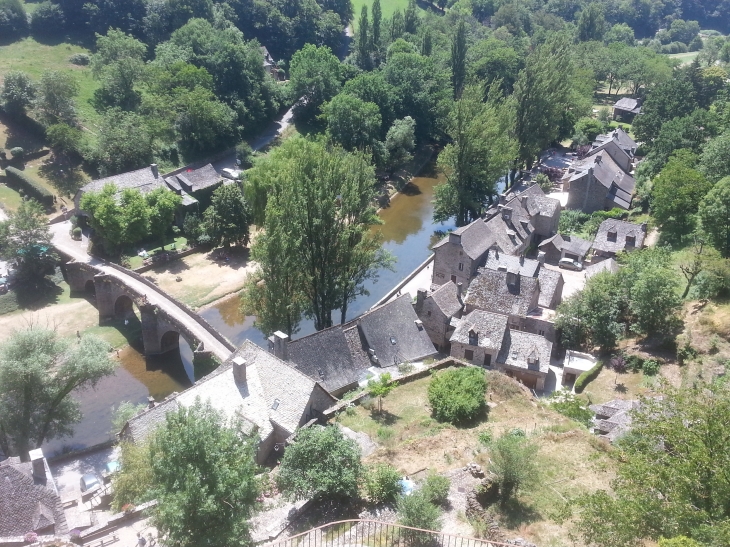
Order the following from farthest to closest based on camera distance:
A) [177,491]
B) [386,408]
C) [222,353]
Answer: [222,353]
[386,408]
[177,491]

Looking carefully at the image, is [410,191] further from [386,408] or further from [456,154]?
[386,408]

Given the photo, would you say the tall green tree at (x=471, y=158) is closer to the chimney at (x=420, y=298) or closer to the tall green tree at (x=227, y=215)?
the tall green tree at (x=227, y=215)

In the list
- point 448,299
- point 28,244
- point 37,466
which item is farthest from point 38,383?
point 448,299

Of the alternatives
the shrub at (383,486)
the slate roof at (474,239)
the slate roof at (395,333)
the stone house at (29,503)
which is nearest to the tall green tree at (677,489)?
the shrub at (383,486)

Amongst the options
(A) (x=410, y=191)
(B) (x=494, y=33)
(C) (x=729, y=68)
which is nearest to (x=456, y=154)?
(A) (x=410, y=191)

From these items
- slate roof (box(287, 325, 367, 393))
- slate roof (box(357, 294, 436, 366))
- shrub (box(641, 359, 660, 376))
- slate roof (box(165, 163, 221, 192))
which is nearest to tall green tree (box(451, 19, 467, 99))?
slate roof (box(165, 163, 221, 192))
